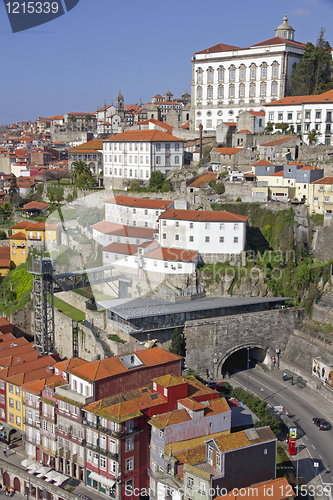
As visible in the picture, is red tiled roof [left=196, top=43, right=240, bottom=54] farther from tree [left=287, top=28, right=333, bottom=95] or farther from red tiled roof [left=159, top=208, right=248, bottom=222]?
red tiled roof [left=159, top=208, right=248, bottom=222]

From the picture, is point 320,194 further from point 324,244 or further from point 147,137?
point 147,137

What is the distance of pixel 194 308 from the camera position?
3472 cm

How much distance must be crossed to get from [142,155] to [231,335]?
2483 centimetres

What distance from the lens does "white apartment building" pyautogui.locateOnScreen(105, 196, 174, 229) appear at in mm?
44938

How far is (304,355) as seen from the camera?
36156 millimetres

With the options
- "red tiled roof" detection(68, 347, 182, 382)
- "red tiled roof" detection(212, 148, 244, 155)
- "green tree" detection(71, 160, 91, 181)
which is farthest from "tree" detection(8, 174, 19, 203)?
"red tiled roof" detection(68, 347, 182, 382)

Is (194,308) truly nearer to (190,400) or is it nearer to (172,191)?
(190,400)

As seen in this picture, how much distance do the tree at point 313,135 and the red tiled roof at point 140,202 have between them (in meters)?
15.8

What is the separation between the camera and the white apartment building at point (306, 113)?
51.5 m

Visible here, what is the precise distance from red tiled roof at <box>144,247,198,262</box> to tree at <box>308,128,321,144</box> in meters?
20.2

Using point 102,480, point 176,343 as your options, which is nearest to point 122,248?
point 176,343

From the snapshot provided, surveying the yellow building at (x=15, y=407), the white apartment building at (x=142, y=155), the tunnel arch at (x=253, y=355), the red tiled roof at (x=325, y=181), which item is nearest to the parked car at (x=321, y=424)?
the tunnel arch at (x=253, y=355)

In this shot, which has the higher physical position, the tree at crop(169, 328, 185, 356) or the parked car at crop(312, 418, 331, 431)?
the tree at crop(169, 328, 185, 356)

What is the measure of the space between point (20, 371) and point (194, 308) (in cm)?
1103
